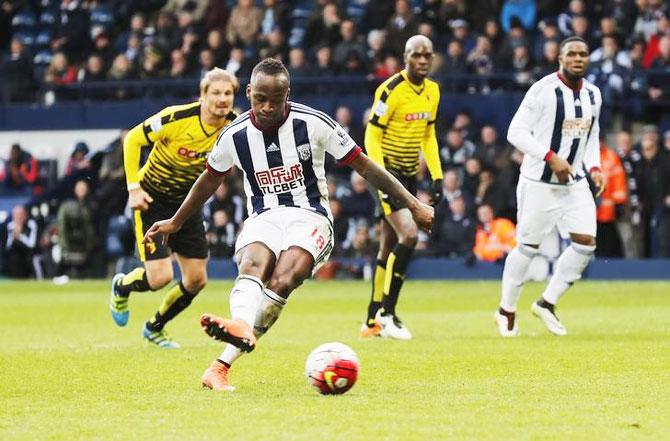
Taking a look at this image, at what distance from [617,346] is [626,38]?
1375 cm

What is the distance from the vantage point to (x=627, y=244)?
77.2ft

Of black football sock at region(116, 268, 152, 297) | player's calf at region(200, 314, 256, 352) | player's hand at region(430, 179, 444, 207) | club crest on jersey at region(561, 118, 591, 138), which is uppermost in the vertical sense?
club crest on jersey at region(561, 118, 591, 138)

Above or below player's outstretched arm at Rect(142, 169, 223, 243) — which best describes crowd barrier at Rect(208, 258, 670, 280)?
below

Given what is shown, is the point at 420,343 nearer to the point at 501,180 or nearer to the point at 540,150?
the point at 540,150

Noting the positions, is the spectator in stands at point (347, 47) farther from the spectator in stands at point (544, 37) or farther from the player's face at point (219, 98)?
the player's face at point (219, 98)

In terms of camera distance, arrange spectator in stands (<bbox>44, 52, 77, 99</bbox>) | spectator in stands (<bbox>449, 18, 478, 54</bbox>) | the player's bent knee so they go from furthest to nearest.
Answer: spectator in stands (<bbox>44, 52, 77, 99</bbox>) → spectator in stands (<bbox>449, 18, 478, 54</bbox>) → the player's bent knee

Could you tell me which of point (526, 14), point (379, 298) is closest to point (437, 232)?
point (526, 14)

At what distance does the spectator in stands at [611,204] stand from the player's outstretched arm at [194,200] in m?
13.6

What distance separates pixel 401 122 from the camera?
46.0 ft

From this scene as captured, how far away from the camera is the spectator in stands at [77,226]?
26.0 metres

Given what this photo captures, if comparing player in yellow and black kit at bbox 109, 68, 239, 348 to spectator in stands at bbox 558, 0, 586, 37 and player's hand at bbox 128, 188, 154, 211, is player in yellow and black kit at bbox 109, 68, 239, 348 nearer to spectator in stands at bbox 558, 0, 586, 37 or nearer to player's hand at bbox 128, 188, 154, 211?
player's hand at bbox 128, 188, 154, 211

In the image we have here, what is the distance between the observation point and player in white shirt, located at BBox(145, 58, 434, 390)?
29.9ft

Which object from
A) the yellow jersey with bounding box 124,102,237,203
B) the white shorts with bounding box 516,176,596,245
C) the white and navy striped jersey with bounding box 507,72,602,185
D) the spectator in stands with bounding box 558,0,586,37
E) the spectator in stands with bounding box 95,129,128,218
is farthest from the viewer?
the spectator in stands with bounding box 95,129,128,218

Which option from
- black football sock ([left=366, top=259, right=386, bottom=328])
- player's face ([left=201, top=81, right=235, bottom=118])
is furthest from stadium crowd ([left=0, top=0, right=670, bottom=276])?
player's face ([left=201, top=81, right=235, bottom=118])
